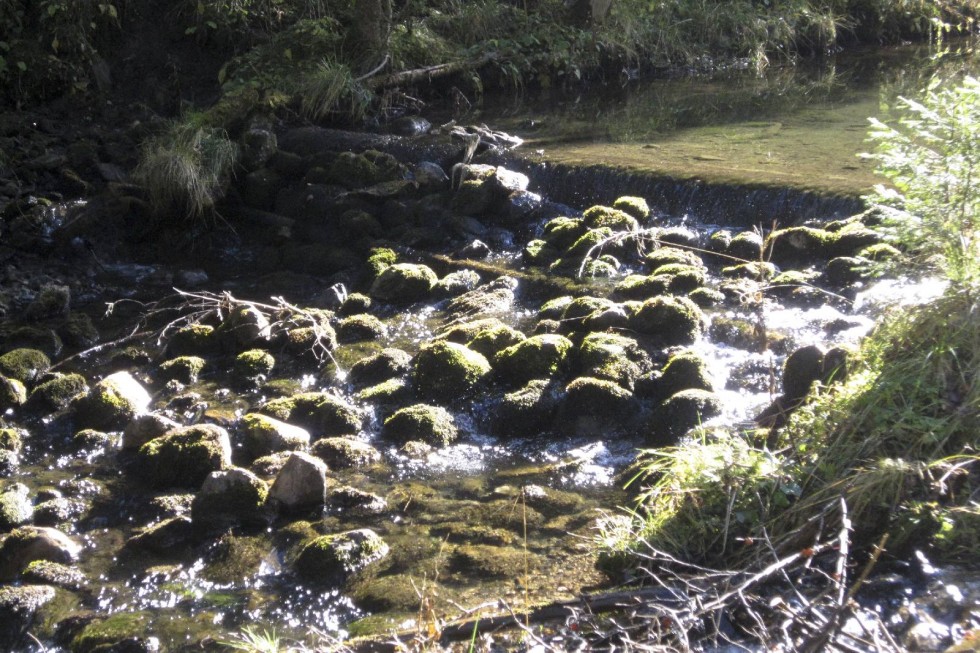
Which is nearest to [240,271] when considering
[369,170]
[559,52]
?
[369,170]

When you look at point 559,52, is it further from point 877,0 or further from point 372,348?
point 372,348

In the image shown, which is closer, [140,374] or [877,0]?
[140,374]

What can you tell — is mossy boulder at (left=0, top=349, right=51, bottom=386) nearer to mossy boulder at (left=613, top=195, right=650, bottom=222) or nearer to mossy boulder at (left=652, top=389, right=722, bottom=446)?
mossy boulder at (left=652, top=389, right=722, bottom=446)

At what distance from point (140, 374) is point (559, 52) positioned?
1020cm

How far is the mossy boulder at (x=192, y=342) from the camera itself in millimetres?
6684

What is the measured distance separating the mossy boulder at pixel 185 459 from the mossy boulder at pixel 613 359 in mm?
2161

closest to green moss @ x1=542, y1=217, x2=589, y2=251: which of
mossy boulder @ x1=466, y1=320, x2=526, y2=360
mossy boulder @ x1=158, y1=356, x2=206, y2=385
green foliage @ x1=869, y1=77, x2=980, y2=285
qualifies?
mossy boulder @ x1=466, y1=320, x2=526, y2=360

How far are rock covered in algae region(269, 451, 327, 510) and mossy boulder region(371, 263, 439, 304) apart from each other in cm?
304

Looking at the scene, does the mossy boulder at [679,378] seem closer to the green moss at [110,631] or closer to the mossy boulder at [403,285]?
the mossy boulder at [403,285]

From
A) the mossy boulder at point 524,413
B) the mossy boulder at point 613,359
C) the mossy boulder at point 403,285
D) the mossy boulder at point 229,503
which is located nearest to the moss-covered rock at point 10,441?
the mossy boulder at point 229,503

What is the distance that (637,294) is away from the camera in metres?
6.66

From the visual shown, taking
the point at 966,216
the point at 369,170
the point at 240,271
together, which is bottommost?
the point at 240,271

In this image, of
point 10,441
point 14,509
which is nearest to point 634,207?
point 10,441

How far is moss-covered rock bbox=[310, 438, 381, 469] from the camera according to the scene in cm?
501
